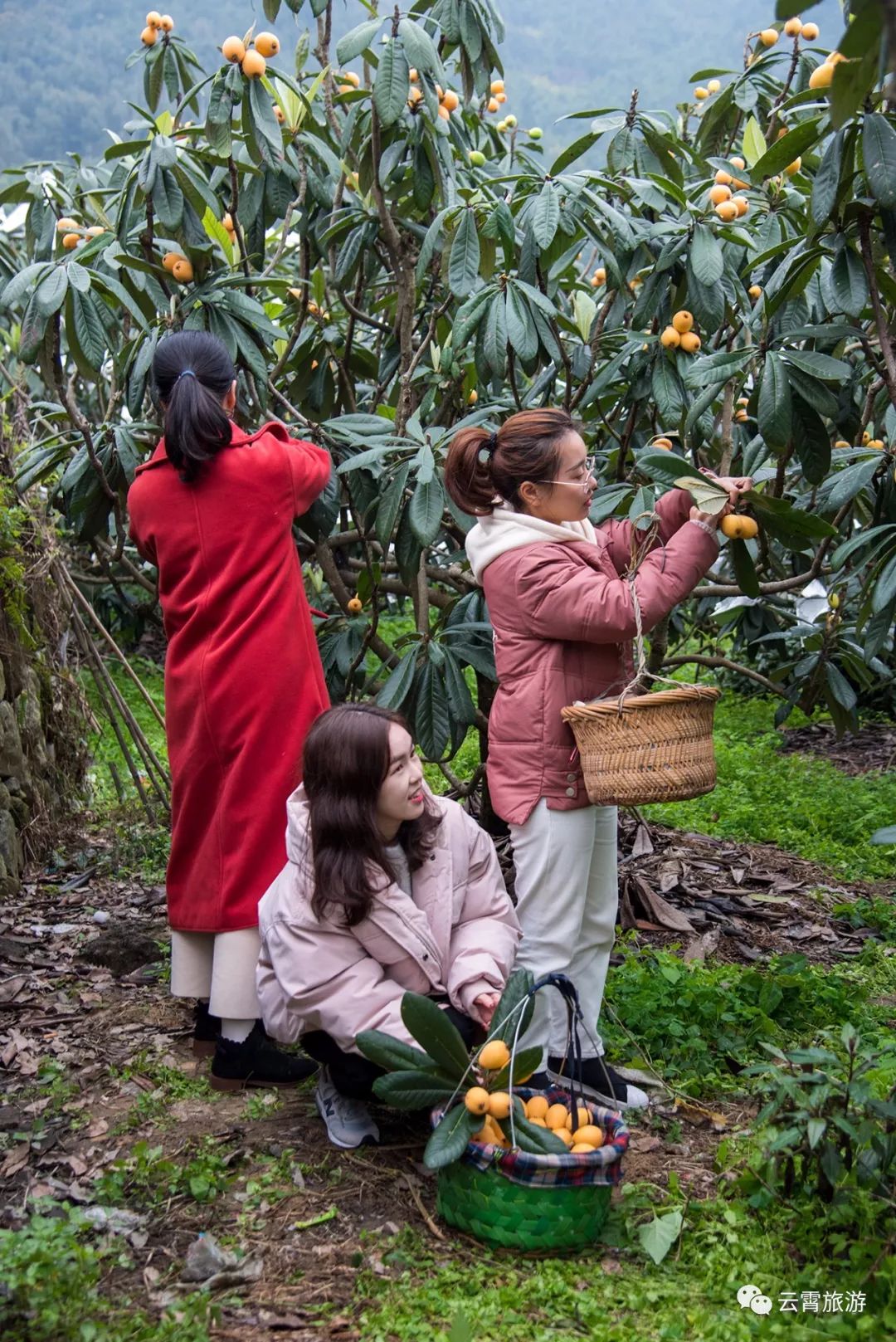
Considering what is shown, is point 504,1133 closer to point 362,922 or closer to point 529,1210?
point 529,1210

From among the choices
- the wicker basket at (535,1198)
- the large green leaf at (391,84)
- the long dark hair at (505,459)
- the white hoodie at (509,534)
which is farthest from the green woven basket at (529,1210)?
the large green leaf at (391,84)


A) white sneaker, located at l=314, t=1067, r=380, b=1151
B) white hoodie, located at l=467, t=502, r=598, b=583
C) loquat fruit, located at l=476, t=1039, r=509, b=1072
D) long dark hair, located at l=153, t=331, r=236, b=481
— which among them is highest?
long dark hair, located at l=153, t=331, r=236, b=481

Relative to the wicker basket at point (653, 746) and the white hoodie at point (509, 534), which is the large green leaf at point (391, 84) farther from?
the wicker basket at point (653, 746)

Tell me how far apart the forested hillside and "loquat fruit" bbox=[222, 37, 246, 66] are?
3.95 meters

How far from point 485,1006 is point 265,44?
2.28m

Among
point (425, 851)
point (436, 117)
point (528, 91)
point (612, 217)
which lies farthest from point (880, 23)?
point (528, 91)

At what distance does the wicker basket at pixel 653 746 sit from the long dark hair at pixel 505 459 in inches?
19.5

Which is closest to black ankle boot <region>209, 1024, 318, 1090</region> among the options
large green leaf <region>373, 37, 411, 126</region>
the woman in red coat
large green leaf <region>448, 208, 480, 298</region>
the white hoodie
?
the woman in red coat

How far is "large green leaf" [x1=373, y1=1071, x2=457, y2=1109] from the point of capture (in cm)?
202

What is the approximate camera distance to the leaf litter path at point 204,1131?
6.41 feet

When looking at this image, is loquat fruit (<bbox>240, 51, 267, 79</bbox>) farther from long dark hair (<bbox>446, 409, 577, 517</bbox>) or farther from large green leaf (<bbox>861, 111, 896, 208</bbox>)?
large green leaf (<bbox>861, 111, 896, 208</bbox>)

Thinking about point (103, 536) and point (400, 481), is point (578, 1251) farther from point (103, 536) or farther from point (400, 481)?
point (103, 536)

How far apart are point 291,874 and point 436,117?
2.02 m

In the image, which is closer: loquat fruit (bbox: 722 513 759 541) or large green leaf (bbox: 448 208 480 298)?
loquat fruit (bbox: 722 513 759 541)
